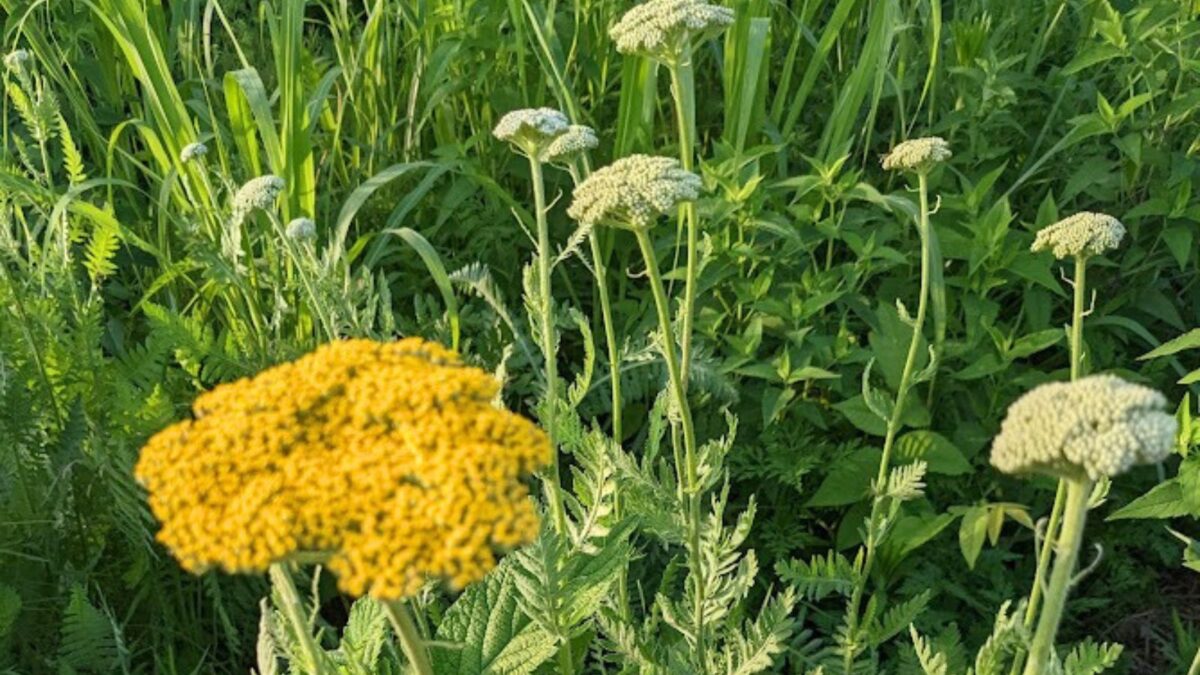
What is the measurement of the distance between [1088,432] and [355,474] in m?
0.72

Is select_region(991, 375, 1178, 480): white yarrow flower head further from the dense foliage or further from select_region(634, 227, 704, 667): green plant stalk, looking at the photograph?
the dense foliage

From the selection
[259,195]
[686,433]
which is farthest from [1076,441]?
[259,195]

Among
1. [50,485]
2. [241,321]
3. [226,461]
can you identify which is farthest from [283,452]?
[241,321]

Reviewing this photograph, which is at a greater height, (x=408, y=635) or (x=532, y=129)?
(x=532, y=129)

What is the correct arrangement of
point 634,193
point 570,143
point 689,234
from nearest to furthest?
point 634,193, point 689,234, point 570,143

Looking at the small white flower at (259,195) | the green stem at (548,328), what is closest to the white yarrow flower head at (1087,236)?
the green stem at (548,328)

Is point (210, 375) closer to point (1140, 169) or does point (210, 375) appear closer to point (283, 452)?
point (283, 452)

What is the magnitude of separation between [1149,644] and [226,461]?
2.31m

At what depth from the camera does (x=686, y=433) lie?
72.2 inches

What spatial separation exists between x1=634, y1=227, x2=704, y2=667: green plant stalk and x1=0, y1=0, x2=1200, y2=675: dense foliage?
1 centimetres

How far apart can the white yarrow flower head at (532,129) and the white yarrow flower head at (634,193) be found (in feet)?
0.64

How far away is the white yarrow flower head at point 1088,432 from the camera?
125cm

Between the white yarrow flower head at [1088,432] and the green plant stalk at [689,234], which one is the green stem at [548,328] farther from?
the white yarrow flower head at [1088,432]

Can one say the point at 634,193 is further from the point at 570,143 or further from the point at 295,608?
the point at 295,608
